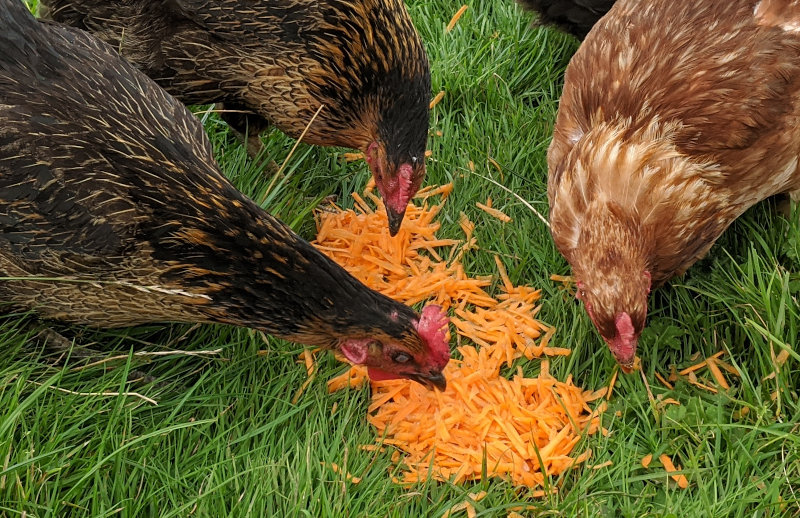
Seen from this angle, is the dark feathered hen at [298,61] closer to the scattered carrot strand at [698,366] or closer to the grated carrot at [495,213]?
the grated carrot at [495,213]

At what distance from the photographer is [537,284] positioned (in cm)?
319

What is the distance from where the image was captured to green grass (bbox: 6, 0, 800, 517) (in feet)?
7.62

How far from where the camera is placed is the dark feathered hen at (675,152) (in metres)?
2.58

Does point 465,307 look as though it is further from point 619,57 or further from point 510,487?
point 619,57

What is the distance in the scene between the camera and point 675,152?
2680mm

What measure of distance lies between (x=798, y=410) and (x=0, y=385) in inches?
102

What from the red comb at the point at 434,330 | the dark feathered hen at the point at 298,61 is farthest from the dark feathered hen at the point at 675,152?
the dark feathered hen at the point at 298,61

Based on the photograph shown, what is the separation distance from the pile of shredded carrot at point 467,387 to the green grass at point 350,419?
2.4 inches

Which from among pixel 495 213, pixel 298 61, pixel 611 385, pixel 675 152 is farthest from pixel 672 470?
pixel 298 61

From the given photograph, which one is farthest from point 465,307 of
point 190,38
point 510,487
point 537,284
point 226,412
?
point 190,38

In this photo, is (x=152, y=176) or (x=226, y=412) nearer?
(x=152, y=176)

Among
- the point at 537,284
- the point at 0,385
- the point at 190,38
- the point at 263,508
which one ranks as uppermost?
the point at 190,38

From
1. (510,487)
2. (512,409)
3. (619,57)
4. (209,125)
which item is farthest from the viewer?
(209,125)

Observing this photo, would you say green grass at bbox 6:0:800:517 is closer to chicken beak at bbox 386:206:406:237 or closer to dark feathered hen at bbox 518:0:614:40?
chicken beak at bbox 386:206:406:237
